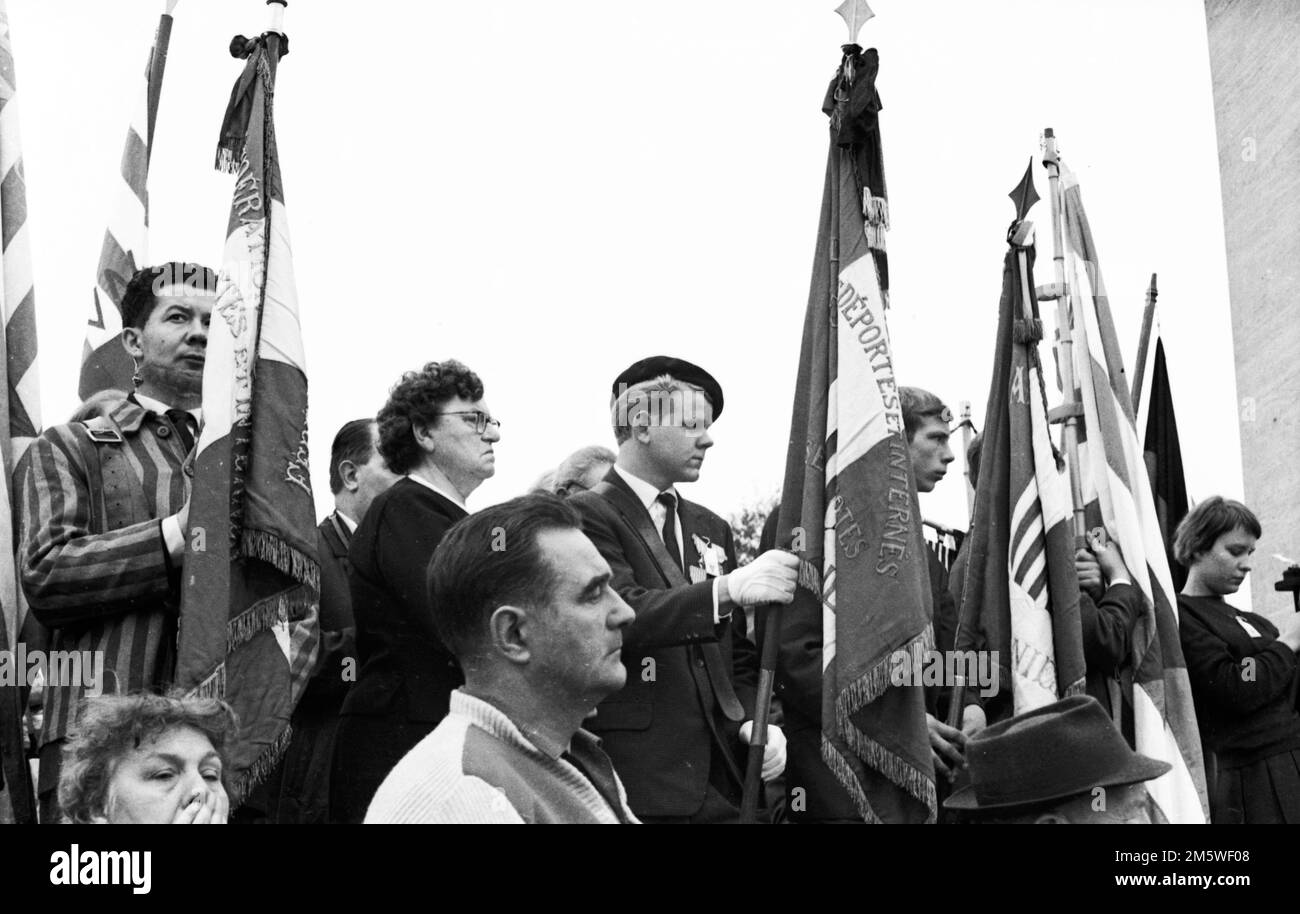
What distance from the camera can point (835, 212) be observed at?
213 inches

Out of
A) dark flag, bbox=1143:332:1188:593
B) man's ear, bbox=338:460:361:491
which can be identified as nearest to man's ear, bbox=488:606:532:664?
man's ear, bbox=338:460:361:491

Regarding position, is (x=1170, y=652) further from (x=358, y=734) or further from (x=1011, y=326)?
(x=358, y=734)

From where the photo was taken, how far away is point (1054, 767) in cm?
413

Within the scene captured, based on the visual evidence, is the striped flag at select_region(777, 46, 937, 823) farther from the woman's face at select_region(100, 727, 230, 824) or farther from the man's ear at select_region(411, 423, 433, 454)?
the woman's face at select_region(100, 727, 230, 824)

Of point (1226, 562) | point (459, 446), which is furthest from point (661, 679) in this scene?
point (1226, 562)

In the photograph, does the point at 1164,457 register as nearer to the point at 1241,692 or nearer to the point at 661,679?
the point at 1241,692

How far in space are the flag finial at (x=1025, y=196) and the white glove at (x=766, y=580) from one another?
1.51 meters

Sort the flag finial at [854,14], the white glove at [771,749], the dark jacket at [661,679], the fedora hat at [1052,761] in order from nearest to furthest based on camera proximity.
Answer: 1. the fedora hat at [1052,761]
2. the dark jacket at [661,679]
3. the white glove at [771,749]
4. the flag finial at [854,14]

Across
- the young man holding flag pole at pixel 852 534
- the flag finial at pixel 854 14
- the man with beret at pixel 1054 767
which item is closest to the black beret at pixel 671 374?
the young man holding flag pole at pixel 852 534

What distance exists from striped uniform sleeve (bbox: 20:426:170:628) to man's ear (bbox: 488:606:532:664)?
3.98 feet

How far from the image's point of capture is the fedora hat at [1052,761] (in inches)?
163

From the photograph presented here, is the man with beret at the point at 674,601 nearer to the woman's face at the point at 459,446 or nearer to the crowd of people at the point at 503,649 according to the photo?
the crowd of people at the point at 503,649

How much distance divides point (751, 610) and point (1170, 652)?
4.32 feet
